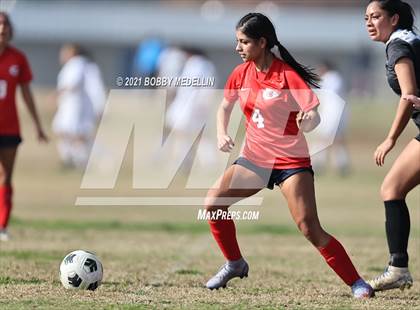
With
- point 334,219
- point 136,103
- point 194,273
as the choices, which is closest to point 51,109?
point 136,103

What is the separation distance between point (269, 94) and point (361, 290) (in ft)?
5.81

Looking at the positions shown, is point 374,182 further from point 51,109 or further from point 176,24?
point 176,24

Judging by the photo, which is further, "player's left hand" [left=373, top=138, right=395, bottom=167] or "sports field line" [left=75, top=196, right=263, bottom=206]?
"sports field line" [left=75, top=196, right=263, bottom=206]

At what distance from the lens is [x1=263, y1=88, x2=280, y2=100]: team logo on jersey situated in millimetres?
8172

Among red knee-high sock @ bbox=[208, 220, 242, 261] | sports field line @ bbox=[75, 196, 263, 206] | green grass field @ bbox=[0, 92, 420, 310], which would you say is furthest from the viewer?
sports field line @ bbox=[75, 196, 263, 206]

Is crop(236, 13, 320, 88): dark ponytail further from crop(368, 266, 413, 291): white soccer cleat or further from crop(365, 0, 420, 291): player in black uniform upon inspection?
crop(368, 266, 413, 291): white soccer cleat

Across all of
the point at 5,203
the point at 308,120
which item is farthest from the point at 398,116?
the point at 5,203

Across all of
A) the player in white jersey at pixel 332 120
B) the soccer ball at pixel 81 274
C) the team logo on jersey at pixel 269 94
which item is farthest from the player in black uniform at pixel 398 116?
the player in white jersey at pixel 332 120

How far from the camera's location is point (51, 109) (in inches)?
1587

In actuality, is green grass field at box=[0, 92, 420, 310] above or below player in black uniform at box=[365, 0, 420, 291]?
below

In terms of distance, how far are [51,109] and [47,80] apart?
1767 cm

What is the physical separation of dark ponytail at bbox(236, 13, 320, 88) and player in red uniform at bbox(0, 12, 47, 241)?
14.9 feet

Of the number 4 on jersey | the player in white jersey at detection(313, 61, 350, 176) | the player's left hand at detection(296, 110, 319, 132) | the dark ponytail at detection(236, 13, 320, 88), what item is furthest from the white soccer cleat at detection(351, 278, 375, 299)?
the player in white jersey at detection(313, 61, 350, 176)

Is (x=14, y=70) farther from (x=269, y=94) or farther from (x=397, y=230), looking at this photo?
(x=397, y=230)
